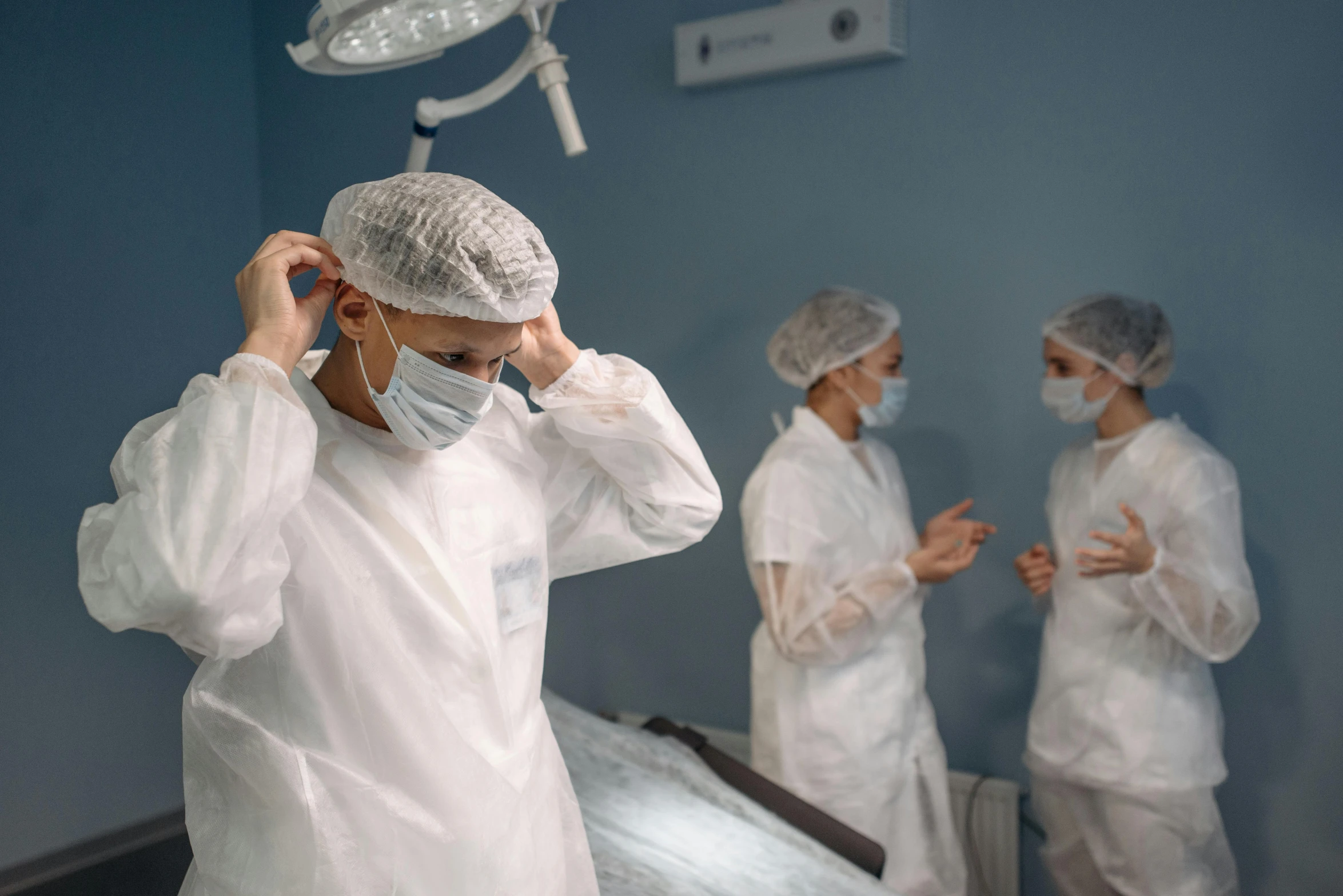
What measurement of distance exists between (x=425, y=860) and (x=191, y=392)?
0.48 meters

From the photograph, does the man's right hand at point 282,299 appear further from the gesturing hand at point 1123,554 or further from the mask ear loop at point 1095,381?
the mask ear loop at point 1095,381

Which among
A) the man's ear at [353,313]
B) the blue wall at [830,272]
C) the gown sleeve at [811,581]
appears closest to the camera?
the man's ear at [353,313]

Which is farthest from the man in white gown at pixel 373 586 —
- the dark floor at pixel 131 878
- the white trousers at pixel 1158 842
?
the white trousers at pixel 1158 842

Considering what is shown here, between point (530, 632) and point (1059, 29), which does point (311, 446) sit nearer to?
point (530, 632)

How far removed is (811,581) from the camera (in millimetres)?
2084

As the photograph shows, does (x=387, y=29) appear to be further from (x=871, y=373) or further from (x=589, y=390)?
(x=871, y=373)

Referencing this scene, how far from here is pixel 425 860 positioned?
1.04 meters

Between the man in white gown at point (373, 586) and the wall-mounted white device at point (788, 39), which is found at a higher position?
the wall-mounted white device at point (788, 39)

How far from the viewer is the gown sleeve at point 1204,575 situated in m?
1.93

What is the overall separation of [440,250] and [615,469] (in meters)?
0.37

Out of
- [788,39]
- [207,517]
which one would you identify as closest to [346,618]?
[207,517]

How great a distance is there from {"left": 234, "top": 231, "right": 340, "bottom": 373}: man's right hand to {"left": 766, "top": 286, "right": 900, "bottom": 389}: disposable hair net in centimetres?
132

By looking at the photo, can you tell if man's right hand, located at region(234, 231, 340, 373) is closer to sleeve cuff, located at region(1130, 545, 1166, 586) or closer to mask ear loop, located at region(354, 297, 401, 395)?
mask ear loop, located at region(354, 297, 401, 395)

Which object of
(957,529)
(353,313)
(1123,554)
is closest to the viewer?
(353,313)
